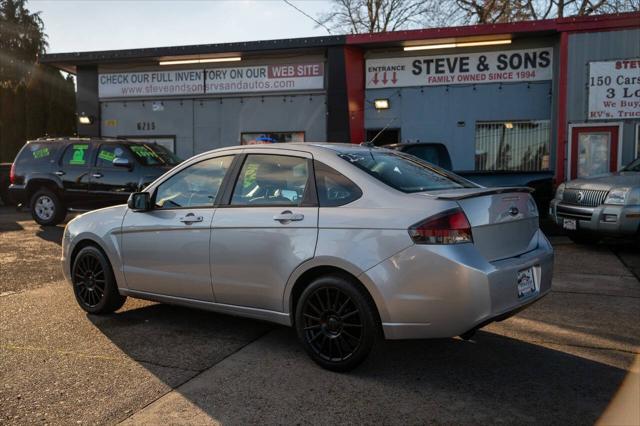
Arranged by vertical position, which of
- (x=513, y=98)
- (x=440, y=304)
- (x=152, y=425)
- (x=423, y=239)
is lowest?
(x=152, y=425)

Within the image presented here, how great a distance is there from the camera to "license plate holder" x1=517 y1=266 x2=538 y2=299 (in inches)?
150

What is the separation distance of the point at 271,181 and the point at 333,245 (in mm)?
846

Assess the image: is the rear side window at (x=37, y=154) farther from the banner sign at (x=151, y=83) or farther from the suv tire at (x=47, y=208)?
the banner sign at (x=151, y=83)

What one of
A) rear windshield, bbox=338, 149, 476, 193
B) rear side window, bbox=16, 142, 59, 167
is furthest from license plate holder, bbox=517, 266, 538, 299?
rear side window, bbox=16, 142, 59, 167

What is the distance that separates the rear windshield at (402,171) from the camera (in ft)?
13.4

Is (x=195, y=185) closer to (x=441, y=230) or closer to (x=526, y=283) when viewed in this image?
(x=441, y=230)

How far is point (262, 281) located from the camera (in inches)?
166

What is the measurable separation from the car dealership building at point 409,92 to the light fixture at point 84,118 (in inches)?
1.6

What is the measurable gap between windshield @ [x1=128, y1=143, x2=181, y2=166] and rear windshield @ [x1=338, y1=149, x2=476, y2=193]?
7.75m

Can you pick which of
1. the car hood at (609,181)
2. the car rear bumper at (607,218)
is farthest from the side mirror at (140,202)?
the car hood at (609,181)

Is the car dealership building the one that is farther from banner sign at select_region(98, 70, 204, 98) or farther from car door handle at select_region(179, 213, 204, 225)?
car door handle at select_region(179, 213, 204, 225)

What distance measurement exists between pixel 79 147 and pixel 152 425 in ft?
31.7

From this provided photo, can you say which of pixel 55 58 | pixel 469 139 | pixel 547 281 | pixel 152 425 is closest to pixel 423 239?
pixel 547 281

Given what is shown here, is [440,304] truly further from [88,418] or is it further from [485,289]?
[88,418]
